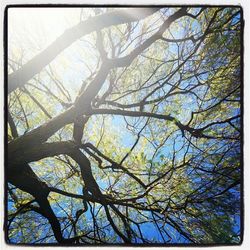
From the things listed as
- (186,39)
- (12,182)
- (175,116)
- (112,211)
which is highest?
(186,39)

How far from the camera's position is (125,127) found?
1.71 m

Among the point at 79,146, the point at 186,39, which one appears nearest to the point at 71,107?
the point at 79,146

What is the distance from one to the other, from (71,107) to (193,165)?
0.52 metres

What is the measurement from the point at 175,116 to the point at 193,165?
20cm

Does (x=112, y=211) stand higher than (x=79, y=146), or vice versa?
(x=79, y=146)

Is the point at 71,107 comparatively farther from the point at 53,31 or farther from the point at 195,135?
the point at 195,135

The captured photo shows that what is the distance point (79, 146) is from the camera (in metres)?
1.73

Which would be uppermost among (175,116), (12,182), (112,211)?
(175,116)

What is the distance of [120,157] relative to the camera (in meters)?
1.72

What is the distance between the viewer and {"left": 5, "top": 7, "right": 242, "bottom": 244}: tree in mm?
1695

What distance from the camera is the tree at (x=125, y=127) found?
170cm

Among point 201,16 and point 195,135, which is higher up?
point 201,16

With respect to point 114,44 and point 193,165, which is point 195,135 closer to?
point 193,165
